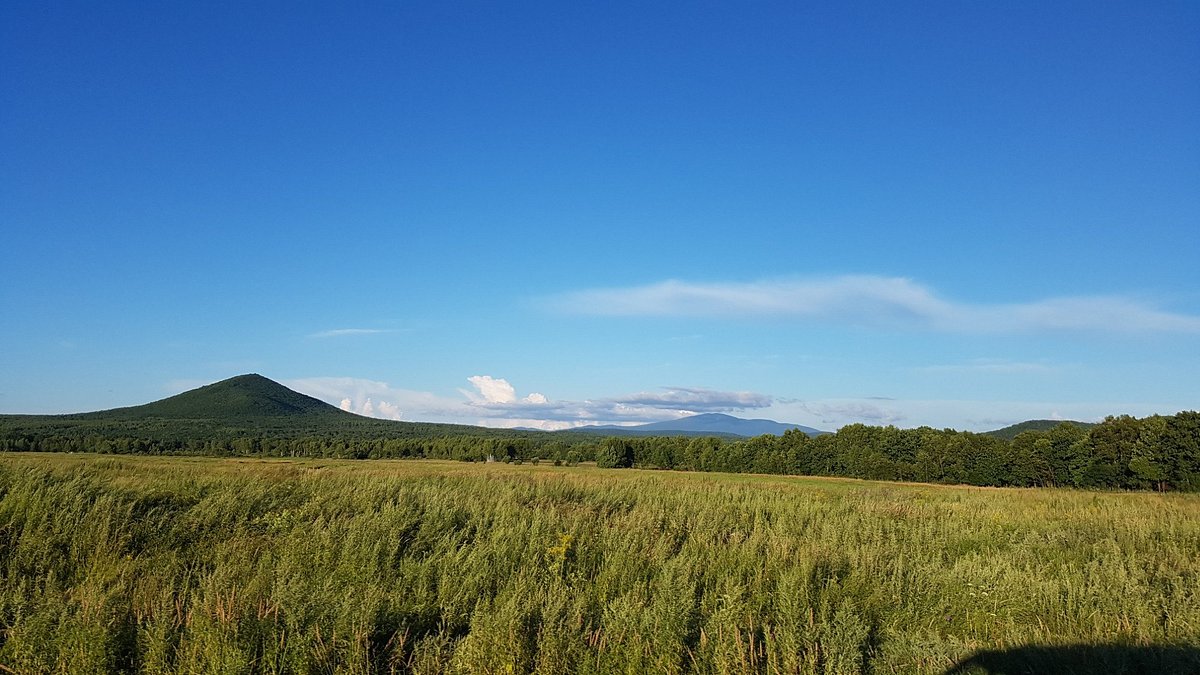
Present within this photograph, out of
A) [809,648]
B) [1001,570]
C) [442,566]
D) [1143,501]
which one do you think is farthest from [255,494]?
[1143,501]

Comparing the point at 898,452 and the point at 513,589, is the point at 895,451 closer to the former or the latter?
the point at 898,452

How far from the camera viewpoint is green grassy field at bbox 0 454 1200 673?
5430 millimetres

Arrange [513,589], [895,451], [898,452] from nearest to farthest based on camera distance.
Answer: [513,589]
[898,452]
[895,451]

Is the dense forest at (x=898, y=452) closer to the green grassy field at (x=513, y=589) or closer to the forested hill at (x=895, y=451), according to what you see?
the forested hill at (x=895, y=451)

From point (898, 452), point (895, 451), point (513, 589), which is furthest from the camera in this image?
point (895, 451)

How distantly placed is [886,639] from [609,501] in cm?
993

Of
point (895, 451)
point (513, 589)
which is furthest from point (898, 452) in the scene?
point (513, 589)

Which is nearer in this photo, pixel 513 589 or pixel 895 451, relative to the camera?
pixel 513 589

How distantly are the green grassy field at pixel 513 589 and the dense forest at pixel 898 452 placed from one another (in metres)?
56.8

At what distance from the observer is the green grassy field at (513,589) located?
543 cm

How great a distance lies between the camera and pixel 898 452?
3022 inches

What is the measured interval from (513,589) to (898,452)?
78.9m

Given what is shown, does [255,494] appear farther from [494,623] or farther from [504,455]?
[504,455]

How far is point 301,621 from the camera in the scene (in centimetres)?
572
